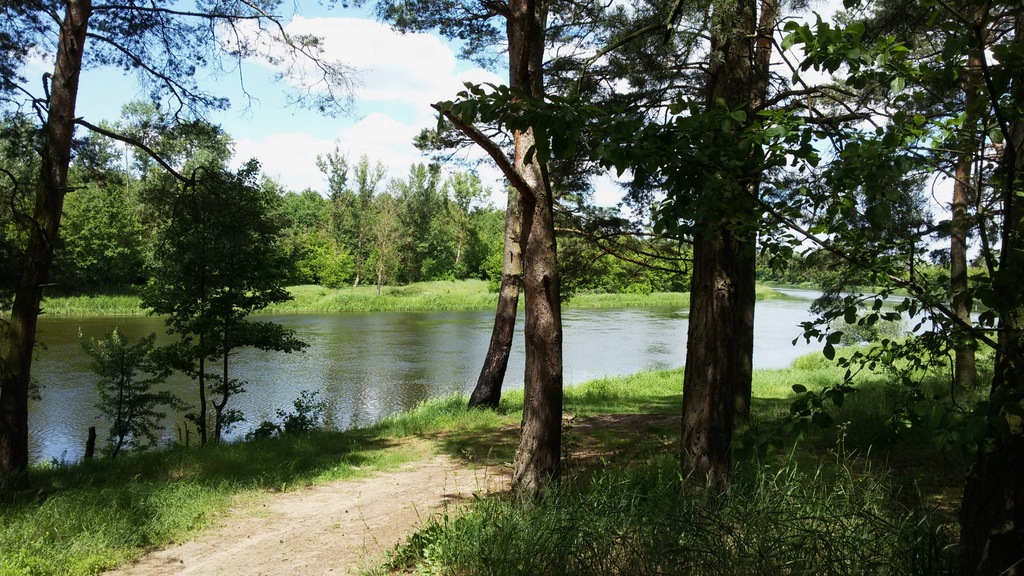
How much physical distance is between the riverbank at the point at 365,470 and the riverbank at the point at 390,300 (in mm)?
28524

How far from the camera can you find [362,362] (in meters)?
20.7

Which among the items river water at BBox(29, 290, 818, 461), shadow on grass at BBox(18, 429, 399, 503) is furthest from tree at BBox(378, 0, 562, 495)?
river water at BBox(29, 290, 818, 461)

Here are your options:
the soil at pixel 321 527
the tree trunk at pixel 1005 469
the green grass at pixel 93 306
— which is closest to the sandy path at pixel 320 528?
the soil at pixel 321 527

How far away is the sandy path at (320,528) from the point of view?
15.6 feet

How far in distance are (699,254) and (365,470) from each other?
4.78 metres

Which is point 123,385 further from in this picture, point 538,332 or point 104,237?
point 104,237

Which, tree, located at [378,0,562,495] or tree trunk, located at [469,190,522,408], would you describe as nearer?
tree, located at [378,0,562,495]

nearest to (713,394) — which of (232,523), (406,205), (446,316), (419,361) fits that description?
(232,523)

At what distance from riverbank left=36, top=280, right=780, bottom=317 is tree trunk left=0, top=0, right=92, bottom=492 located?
2977 centimetres

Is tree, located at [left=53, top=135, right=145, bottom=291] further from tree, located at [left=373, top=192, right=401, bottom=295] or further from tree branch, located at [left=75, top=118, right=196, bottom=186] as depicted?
tree branch, located at [left=75, top=118, right=196, bottom=186]

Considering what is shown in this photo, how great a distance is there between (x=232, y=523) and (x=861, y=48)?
18.6 ft

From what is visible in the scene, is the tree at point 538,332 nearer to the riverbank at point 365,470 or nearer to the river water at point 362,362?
the riverbank at point 365,470

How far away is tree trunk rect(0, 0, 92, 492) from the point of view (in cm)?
684

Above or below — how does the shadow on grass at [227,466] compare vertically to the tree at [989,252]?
below
